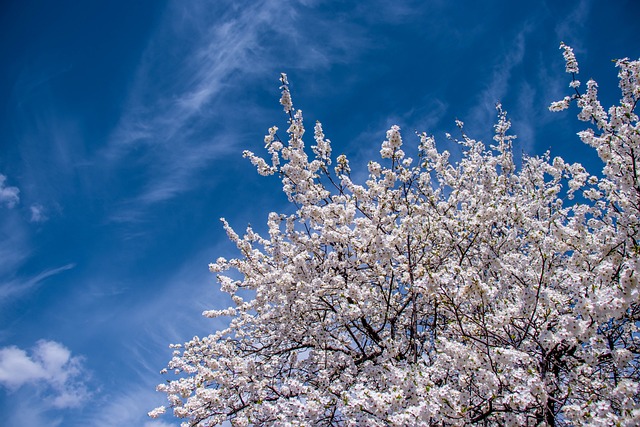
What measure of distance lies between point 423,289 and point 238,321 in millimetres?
7048

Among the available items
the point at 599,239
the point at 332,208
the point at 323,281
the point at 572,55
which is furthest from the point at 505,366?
the point at 572,55

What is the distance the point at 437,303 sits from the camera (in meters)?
7.12

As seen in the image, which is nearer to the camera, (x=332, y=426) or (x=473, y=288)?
(x=473, y=288)

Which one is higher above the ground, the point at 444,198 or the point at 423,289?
the point at 444,198

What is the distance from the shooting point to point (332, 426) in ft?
23.5

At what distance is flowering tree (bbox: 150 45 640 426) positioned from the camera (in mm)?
5629

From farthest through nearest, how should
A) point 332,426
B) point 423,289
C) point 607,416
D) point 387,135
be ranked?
point 387,135 → point 332,426 → point 423,289 → point 607,416

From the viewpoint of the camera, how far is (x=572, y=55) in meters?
6.82

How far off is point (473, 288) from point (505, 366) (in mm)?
1238

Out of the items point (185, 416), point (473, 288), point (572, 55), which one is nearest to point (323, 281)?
point (473, 288)

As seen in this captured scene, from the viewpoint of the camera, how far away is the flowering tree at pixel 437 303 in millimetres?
5629

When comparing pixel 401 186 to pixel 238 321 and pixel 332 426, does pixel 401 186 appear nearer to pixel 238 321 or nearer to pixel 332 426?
pixel 332 426

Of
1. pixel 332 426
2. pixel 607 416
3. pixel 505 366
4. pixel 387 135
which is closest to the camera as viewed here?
pixel 607 416

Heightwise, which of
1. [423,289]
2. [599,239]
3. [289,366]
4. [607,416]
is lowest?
[607,416]
